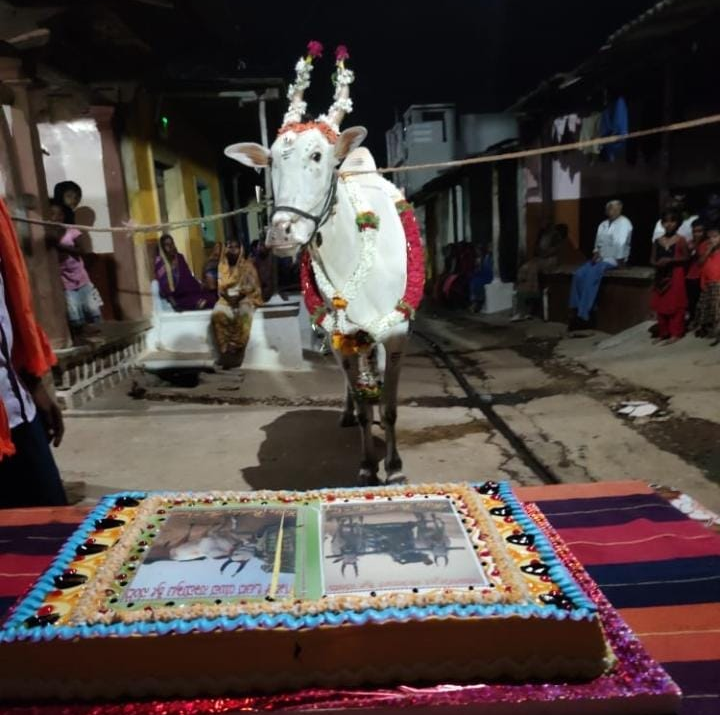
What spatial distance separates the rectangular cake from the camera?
939 mm

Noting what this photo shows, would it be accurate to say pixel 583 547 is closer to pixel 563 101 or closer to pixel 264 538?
pixel 264 538

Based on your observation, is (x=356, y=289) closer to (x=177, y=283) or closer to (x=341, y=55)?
(x=341, y=55)

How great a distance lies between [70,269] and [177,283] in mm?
1493

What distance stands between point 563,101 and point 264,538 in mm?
11947

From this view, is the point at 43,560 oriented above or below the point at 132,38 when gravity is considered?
below

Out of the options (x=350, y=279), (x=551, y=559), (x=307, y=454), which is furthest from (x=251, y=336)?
(x=551, y=559)

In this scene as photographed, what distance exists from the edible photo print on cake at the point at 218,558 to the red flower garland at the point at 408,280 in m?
1.94

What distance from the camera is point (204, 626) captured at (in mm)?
937

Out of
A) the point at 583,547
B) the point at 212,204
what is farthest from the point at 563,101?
the point at 583,547

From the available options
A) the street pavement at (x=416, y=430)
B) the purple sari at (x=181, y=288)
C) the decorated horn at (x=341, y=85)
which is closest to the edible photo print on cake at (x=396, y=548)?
the decorated horn at (x=341, y=85)

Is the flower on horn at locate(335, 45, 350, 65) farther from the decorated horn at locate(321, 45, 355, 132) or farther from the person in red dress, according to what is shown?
the person in red dress

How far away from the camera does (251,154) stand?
3119mm

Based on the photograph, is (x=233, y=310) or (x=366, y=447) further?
(x=233, y=310)

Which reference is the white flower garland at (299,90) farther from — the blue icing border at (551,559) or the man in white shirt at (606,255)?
the man in white shirt at (606,255)
